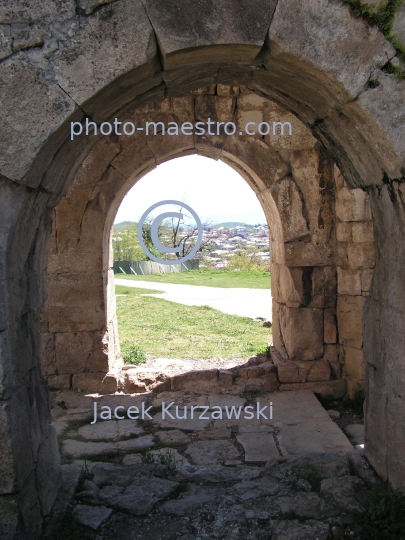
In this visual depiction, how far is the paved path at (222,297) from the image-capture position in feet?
39.3

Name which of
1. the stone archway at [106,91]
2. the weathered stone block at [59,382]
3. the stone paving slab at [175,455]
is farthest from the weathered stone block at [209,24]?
the weathered stone block at [59,382]

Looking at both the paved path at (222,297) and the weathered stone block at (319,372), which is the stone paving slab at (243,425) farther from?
the paved path at (222,297)

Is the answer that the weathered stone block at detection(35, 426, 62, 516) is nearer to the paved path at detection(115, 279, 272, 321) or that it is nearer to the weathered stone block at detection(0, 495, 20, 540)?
the weathered stone block at detection(0, 495, 20, 540)

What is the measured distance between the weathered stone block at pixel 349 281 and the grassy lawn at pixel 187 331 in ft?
5.71

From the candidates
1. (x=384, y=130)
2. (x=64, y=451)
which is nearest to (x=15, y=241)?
(x=384, y=130)

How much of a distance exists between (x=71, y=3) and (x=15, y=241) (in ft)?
3.97

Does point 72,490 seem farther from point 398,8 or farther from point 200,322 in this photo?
point 200,322

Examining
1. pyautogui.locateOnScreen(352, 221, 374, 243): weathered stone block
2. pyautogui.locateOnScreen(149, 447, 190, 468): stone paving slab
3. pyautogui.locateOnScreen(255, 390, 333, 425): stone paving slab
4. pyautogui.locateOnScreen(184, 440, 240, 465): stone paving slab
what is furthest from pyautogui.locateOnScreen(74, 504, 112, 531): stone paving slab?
pyautogui.locateOnScreen(352, 221, 374, 243): weathered stone block

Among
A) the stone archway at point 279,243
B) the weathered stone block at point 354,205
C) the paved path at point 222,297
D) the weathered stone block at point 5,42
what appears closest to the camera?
the weathered stone block at point 5,42

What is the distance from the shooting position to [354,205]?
613cm

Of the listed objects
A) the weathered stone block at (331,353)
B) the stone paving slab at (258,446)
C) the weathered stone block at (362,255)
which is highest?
the weathered stone block at (362,255)

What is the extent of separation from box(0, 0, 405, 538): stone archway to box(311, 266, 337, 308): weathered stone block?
3336 millimetres

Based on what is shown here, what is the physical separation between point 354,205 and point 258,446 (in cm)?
297

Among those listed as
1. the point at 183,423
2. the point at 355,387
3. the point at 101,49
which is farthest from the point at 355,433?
the point at 101,49
